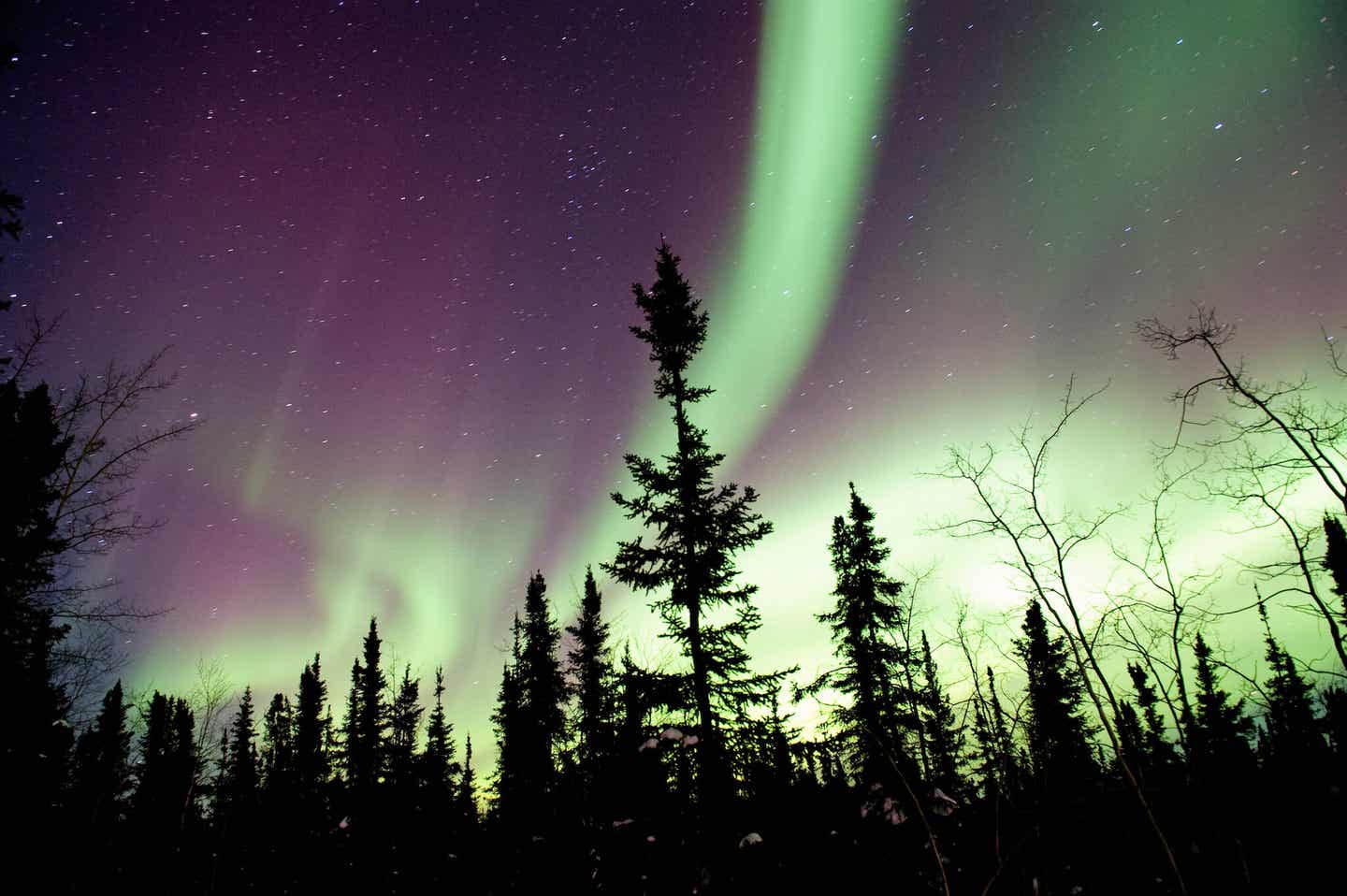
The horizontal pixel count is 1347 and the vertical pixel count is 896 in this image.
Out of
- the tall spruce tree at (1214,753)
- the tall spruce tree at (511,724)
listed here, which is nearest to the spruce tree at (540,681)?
the tall spruce tree at (511,724)

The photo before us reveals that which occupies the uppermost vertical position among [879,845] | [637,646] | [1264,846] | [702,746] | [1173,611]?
[637,646]

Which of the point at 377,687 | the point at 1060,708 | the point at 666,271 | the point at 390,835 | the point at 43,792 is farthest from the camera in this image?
the point at 377,687

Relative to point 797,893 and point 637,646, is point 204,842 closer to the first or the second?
point 637,646

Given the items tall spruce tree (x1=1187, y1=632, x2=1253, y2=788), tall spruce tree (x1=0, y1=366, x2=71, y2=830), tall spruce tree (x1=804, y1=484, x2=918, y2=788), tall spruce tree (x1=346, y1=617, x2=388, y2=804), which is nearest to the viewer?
tall spruce tree (x1=1187, y1=632, x2=1253, y2=788)

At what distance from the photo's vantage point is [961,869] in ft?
24.8

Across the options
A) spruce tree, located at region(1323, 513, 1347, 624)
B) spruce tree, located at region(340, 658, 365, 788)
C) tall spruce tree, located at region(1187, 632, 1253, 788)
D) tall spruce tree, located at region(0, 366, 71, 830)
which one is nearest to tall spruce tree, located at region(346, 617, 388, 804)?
spruce tree, located at region(340, 658, 365, 788)

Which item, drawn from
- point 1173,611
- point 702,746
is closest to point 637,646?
point 702,746

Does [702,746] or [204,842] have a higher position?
[702,746]

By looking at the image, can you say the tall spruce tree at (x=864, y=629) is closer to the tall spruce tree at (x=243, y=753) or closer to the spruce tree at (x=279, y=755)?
the spruce tree at (x=279, y=755)

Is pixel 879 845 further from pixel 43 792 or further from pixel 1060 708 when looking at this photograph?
pixel 1060 708

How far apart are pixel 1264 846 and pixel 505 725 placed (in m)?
41.3

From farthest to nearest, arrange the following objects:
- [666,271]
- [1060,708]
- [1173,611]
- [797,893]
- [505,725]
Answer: [505,725], [1060,708], [666,271], [1173,611], [797,893]

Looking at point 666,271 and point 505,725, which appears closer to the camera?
point 666,271

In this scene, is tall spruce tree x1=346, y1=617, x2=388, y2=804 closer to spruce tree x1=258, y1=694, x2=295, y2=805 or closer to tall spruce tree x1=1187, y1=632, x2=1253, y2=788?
spruce tree x1=258, y1=694, x2=295, y2=805
